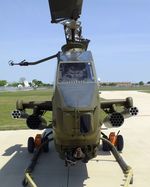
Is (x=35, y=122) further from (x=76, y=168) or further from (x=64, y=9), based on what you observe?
(x=64, y=9)

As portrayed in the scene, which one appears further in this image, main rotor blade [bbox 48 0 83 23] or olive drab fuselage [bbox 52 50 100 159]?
main rotor blade [bbox 48 0 83 23]

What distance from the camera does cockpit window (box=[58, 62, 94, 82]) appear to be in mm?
8000

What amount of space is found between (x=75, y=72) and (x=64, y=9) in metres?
1.53

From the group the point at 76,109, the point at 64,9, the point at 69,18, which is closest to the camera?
the point at 76,109

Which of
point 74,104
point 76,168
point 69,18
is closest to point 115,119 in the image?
point 76,168

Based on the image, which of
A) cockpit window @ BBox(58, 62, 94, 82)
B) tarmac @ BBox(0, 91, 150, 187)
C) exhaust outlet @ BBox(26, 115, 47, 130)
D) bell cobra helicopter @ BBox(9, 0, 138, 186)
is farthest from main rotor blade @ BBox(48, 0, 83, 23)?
tarmac @ BBox(0, 91, 150, 187)

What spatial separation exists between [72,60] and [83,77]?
2.14ft

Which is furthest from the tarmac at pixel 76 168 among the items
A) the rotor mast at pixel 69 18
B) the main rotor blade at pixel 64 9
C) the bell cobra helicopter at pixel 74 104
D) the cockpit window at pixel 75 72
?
the main rotor blade at pixel 64 9

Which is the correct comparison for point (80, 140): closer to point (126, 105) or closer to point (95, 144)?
point (95, 144)

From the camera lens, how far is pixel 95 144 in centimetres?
757

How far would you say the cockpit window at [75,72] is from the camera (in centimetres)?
800

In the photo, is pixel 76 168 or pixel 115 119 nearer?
pixel 115 119

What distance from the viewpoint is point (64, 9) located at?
27.7ft

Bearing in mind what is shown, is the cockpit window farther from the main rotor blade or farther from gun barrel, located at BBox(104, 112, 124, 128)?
gun barrel, located at BBox(104, 112, 124, 128)
